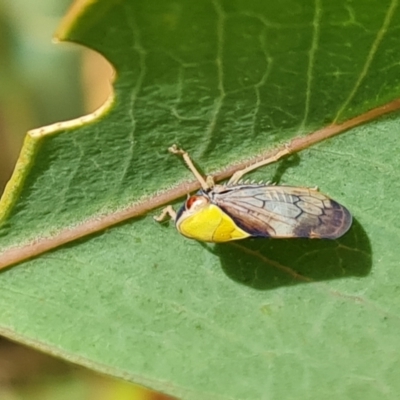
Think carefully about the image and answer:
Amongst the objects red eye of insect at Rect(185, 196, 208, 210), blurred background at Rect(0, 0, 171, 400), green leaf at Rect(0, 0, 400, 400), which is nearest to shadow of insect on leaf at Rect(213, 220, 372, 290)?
green leaf at Rect(0, 0, 400, 400)

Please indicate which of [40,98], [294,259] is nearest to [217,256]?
[294,259]

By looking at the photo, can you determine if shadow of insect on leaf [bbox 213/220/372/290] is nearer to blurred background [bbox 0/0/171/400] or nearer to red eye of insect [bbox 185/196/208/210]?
red eye of insect [bbox 185/196/208/210]

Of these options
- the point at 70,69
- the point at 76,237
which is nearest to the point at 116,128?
the point at 76,237

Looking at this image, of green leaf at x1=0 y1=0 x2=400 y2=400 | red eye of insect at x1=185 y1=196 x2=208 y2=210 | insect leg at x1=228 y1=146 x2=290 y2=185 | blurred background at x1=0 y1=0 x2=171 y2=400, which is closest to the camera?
green leaf at x1=0 y1=0 x2=400 y2=400

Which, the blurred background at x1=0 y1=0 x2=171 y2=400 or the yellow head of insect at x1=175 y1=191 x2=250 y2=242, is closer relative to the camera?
the yellow head of insect at x1=175 y1=191 x2=250 y2=242

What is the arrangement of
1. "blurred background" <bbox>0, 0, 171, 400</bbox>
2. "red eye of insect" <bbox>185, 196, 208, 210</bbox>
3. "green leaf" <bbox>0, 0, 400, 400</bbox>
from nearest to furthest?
"green leaf" <bbox>0, 0, 400, 400</bbox>, "red eye of insect" <bbox>185, 196, 208, 210</bbox>, "blurred background" <bbox>0, 0, 171, 400</bbox>

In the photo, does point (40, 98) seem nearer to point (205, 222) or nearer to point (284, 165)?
point (205, 222)

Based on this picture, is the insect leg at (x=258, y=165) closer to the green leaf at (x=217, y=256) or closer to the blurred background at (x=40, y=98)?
the green leaf at (x=217, y=256)
